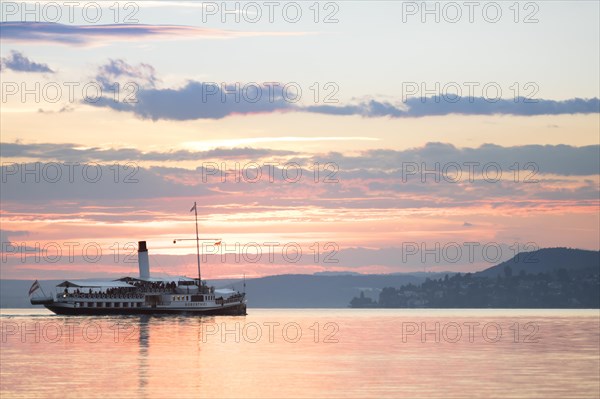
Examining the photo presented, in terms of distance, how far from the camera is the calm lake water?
73750 mm

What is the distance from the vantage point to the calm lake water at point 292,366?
7375 centimetres

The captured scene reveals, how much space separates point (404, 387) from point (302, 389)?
7100mm

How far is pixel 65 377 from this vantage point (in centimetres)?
8106

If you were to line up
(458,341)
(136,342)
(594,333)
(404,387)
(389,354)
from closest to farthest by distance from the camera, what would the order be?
(404,387)
(389,354)
(136,342)
(458,341)
(594,333)

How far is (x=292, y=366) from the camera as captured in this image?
93500 millimetres

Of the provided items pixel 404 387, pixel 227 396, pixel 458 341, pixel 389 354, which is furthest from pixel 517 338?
pixel 227 396

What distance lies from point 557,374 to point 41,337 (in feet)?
239

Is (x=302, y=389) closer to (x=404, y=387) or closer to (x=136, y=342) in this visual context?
(x=404, y=387)

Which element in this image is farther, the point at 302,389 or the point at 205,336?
the point at 205,336

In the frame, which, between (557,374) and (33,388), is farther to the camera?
(557,374)

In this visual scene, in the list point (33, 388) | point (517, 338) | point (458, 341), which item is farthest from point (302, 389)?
point (517, 338)

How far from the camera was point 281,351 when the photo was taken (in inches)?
4500

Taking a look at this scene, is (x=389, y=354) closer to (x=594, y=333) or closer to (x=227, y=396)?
(x=227, y=396)

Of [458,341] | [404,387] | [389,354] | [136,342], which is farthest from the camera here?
[458,341]
